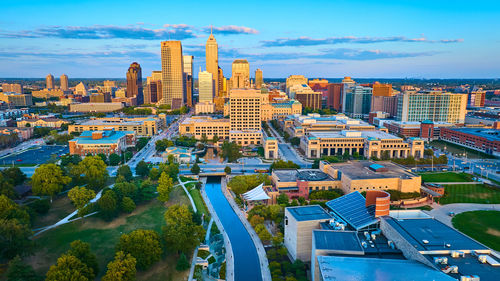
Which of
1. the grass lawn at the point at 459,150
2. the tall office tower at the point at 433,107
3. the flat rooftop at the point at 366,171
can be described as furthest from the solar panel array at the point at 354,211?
the tall office tower at the point at 433,107

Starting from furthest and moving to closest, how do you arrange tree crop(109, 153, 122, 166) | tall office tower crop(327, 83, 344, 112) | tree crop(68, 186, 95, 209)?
tall office tower crop(327, 83, 344, 112) < tree crop(109, 153, 122, 166) < tree crop(68, 186, 95, 209)

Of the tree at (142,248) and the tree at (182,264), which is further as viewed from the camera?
the tree at (182,264)

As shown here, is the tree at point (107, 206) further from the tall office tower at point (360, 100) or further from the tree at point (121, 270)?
the tall office tower at point (360, 100)

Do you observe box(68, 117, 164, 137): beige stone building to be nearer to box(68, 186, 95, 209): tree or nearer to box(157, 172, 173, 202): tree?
box(157, 172, 173, 202): tree

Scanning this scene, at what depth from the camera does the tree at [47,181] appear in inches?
2196

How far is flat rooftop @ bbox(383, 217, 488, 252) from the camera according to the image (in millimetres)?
32812

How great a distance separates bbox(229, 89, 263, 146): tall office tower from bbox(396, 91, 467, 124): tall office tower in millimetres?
62188

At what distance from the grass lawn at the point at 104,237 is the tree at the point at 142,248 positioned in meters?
1.46

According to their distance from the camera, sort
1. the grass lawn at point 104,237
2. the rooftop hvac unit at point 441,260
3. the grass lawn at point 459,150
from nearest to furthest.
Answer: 1. the rooftop hvac unit at point 441,260
2. the grass lawn at point 104,237
3. the grass lawn at point 459,150

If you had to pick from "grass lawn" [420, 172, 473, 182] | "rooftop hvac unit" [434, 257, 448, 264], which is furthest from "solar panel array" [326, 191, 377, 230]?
"grass lawn" [420, 172, 473, 182]

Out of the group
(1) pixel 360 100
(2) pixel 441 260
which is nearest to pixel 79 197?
(2) pixel 441 260

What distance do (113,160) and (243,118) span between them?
144 feet

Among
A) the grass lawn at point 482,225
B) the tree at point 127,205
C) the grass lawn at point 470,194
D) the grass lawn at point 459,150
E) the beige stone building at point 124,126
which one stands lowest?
the grass lawn at point 482,225

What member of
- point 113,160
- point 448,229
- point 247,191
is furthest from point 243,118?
point 448,229
